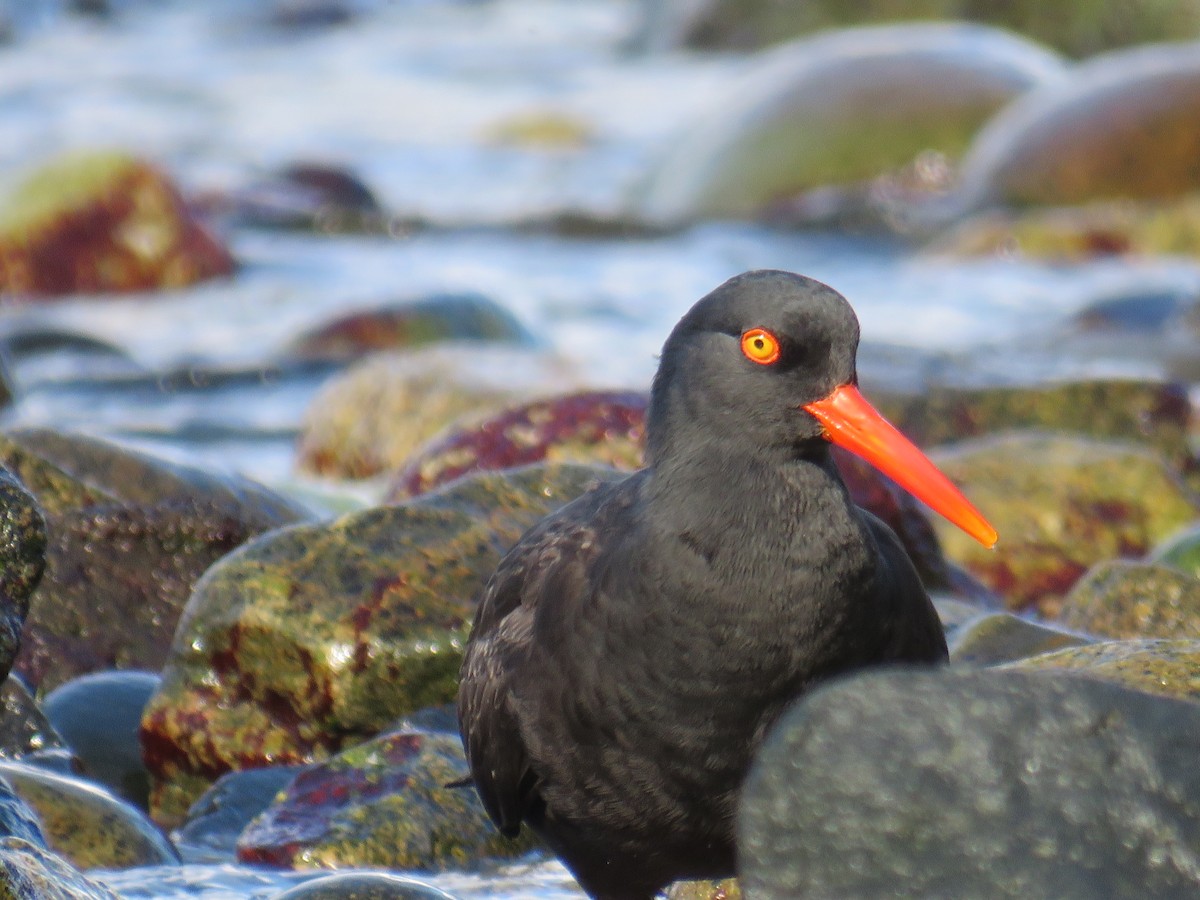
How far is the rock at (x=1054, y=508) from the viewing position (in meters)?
6.76

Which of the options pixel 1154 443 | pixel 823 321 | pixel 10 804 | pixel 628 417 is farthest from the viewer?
pixel 1154 443

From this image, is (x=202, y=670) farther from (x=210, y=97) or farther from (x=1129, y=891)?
(x=210, y=97)

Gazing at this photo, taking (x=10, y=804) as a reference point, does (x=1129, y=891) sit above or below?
above

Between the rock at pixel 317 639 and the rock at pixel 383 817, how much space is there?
242 millimetres

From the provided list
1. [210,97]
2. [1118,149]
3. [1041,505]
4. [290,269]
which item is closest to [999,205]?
[1118,149]

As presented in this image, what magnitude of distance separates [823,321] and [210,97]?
718 inches

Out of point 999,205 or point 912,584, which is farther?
point 999,205

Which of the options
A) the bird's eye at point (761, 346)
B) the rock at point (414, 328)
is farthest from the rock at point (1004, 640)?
the rock at point (414, 328)

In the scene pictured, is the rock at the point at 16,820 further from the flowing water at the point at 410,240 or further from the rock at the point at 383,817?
the rock at the point at 383,817

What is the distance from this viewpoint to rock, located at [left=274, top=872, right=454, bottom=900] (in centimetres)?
364

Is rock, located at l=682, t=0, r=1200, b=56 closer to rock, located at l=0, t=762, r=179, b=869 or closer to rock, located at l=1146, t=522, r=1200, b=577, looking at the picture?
rock, located at l=1146, t=522, r=1200, b=577

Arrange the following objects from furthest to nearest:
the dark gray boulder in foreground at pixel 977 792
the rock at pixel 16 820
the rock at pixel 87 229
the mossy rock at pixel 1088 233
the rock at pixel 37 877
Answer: the mossy rock at pixel 1088 233 < the rock at pixel 87 229 < the rock at pixel 16 820 < the rock at pixel 37 877 < the dark gray boulder in foreground at pixel 977 792

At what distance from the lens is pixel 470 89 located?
2125cm

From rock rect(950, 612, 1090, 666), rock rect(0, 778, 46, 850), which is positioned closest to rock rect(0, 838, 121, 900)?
rock rect(0, 778, 46, 850)
